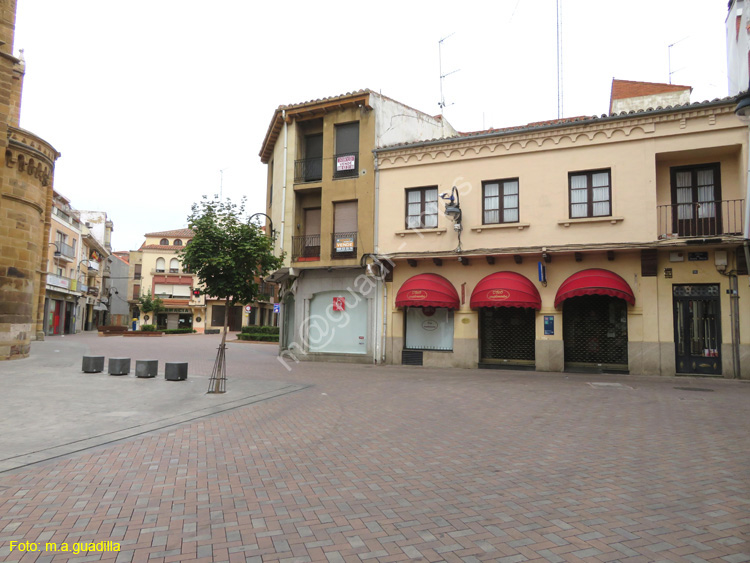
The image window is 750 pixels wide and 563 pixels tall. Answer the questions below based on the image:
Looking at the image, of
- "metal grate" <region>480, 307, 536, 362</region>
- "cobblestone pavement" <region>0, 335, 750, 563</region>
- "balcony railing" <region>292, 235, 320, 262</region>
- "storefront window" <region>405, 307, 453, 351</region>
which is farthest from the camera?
"balcony railing" <region>292, 235, 320, 262</region>

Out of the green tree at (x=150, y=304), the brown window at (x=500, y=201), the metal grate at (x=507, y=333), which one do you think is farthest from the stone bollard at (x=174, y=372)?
the green tree at (x=150, y=304)

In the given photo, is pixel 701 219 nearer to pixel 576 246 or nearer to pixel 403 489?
pixel 576 246

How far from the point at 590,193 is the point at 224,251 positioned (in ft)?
39.5

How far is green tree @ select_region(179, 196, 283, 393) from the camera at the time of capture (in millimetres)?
12164

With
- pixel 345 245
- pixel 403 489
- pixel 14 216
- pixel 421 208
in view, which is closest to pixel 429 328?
pixel 421 208

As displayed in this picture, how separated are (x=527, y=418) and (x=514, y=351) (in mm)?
9258

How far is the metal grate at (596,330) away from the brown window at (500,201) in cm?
367

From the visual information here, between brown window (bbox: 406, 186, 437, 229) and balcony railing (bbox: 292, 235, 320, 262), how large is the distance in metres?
4.40

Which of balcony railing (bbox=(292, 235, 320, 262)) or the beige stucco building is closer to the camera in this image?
the beige stucco building

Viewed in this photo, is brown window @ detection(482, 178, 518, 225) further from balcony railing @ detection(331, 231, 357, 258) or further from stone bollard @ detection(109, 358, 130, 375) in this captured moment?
stone bollard @ detection(109, 358, 130, 375)

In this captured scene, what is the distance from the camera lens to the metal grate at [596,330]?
1622cm

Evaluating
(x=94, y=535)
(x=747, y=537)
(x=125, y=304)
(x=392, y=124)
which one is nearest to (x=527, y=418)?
(x=747, y=537)

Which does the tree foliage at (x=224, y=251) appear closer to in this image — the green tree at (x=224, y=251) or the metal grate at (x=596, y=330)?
the green tree at (x=224, y=251)

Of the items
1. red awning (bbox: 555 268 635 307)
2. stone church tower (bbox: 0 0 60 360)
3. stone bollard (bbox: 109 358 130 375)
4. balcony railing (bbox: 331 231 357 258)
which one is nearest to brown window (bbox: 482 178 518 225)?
red awning (bbox: 555 268 635 307)
